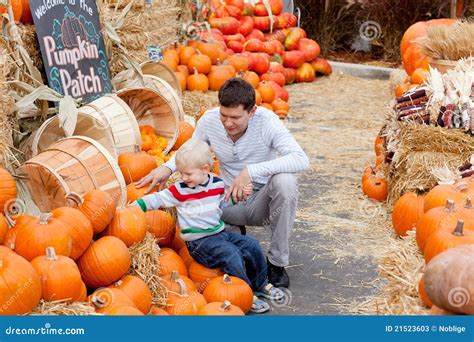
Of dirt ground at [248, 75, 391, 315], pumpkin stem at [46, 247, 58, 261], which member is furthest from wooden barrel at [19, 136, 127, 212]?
dirt ground at [248, 75, 391, 315]

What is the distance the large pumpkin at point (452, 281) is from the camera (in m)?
2.58

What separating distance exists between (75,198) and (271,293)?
1412 mm

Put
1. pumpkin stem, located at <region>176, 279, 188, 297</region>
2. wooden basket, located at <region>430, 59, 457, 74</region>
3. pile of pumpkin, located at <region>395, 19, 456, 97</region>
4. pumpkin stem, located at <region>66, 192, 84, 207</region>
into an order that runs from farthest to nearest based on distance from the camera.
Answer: pile of pumpkin, located at <region>395, 19, 456, 97</region> → wooden basket, located at <region>430, 59, 457, 74</region> → pumpkin stem, located at <region>176, 279, 188, 297</region> → pumpkin stem, located at <region>66, 192, 84, 207</region>

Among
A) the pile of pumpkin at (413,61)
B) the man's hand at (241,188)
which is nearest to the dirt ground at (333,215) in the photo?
the man's hand at (241,188)

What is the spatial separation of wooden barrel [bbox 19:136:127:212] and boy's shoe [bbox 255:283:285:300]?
1.05 metres

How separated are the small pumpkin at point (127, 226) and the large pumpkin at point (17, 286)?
77 cm

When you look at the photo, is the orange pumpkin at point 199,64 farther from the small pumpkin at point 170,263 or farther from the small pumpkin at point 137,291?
the small pumpkin at point 137,291

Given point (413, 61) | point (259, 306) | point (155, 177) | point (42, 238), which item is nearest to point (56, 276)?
point (42, 238)

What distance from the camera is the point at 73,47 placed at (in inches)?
218

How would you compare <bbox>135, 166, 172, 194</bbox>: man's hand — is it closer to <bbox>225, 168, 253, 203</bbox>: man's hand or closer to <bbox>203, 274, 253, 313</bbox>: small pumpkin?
<bbox>225, 168, 253, 203</bbox>: man's hand

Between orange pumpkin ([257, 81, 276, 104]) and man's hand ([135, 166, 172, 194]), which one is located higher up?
man's hand ([135, 166, 172, 194])

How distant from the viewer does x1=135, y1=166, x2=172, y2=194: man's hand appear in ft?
15.1

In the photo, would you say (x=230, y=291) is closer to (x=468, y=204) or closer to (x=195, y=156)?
(x=195, y=156)
